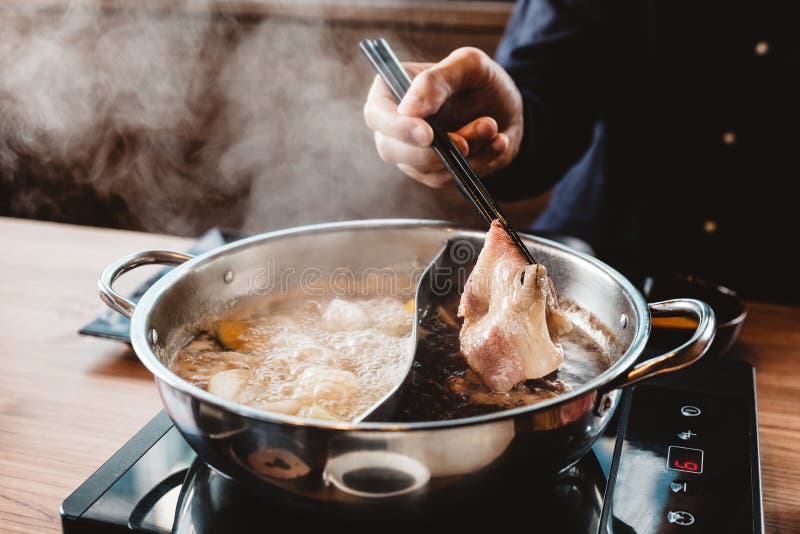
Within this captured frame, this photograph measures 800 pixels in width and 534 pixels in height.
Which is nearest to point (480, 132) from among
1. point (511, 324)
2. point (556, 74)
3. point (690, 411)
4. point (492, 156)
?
point (492, 156)

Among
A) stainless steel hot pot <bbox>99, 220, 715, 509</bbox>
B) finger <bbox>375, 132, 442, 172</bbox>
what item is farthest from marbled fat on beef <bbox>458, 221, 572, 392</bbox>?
finger <bbox>375, 132, 442, 172</bbox>

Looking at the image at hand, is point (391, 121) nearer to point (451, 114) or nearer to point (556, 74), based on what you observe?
point (451, 114)

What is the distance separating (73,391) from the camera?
1336 millimetres

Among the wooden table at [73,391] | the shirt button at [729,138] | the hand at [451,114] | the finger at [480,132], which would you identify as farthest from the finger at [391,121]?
the shirt button at [729,138]

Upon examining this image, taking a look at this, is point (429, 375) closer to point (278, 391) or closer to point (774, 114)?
point (278, 391)

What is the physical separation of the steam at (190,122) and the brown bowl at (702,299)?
2288mm

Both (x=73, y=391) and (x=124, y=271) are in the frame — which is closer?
(x=124, y=271)

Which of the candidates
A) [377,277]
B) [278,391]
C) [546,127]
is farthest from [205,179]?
[278,391]

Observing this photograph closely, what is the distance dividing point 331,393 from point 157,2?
3.60 metres

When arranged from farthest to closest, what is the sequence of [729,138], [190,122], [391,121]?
[190,122] → [729,138] → [391,121]

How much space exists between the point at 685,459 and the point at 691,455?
17 mm

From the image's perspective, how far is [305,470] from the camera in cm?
78

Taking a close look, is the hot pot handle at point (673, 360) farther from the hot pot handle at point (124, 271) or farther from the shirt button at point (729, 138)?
the shirt button at point (729, 138)

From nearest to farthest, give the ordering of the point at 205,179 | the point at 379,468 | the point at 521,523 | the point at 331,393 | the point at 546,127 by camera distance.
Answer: the point at 379,468 < the point at 521,523 < the point at 331,393 < the point at 546,127 < the point at 205,179
